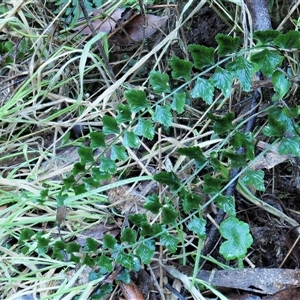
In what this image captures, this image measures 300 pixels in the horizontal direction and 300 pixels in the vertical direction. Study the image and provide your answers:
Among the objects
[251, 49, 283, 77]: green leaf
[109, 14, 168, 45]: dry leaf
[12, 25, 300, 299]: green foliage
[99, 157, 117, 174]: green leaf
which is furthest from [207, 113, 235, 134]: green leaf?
[109, 14, 168, 45]: dry leaf

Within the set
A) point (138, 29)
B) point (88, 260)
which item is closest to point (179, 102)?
point (88, 260)

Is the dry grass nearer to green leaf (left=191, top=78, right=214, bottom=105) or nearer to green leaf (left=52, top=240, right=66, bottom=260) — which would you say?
green leaf (left=52, top=240, right=66, bottom=260)

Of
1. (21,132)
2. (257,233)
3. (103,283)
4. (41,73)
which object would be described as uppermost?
(41,73)

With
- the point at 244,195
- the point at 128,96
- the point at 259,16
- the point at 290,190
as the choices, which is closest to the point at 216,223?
the point at 244,195

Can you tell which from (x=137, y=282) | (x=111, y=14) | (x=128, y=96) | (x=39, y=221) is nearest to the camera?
(x=128, y=96)

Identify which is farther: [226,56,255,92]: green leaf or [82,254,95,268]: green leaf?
[82,254,95,268]: green leaf

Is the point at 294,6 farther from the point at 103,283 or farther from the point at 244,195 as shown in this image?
the point at 103,283
